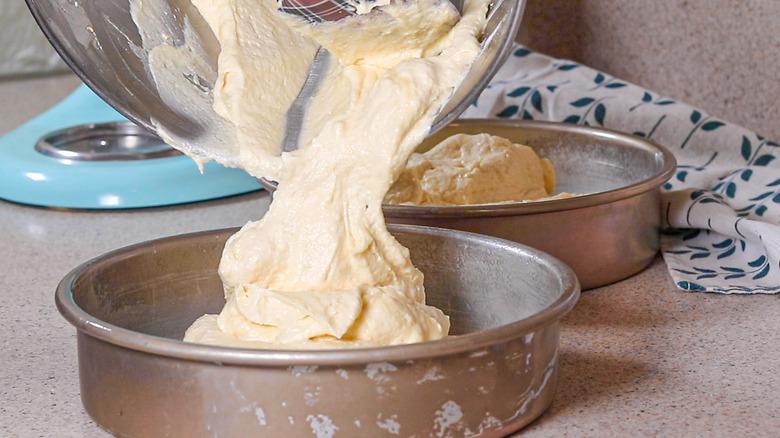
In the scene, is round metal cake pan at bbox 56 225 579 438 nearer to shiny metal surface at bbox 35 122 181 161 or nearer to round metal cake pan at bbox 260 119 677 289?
round metal cake pan at bbox 260 119 677 289

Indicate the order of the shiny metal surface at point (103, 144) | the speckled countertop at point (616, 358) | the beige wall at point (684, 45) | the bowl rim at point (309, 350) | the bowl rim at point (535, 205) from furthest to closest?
the beige wall at point (684, 45) < the shiny metal surface at point (103, 144) < the bowl rim at point (535, 205) < the speckled countertop at point (616, 358) < the bowl rim at point (309, 350)

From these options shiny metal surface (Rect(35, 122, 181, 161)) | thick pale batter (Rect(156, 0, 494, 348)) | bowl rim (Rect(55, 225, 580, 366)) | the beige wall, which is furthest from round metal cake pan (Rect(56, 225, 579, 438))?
the beige wall

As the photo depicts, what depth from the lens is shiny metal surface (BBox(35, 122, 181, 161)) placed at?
4.77 feet

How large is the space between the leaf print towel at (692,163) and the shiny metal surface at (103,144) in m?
0.51

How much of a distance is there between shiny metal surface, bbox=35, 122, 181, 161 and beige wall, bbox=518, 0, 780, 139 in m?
0.71

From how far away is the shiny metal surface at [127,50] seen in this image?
0.86m

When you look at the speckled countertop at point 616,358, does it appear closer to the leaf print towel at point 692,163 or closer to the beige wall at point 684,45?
the leaf print towel at point 692,163

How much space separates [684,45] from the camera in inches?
66.3

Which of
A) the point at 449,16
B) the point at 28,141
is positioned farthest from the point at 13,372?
the point at 28,141

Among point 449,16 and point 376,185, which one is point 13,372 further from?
point 449,16

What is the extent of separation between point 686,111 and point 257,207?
2.02 ft

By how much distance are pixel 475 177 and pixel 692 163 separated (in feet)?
1.23

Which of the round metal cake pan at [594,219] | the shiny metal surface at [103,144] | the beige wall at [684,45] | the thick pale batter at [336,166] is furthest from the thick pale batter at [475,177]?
the beige wall at [684,45]

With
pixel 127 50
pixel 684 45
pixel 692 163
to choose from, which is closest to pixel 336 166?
pixel 127 50
